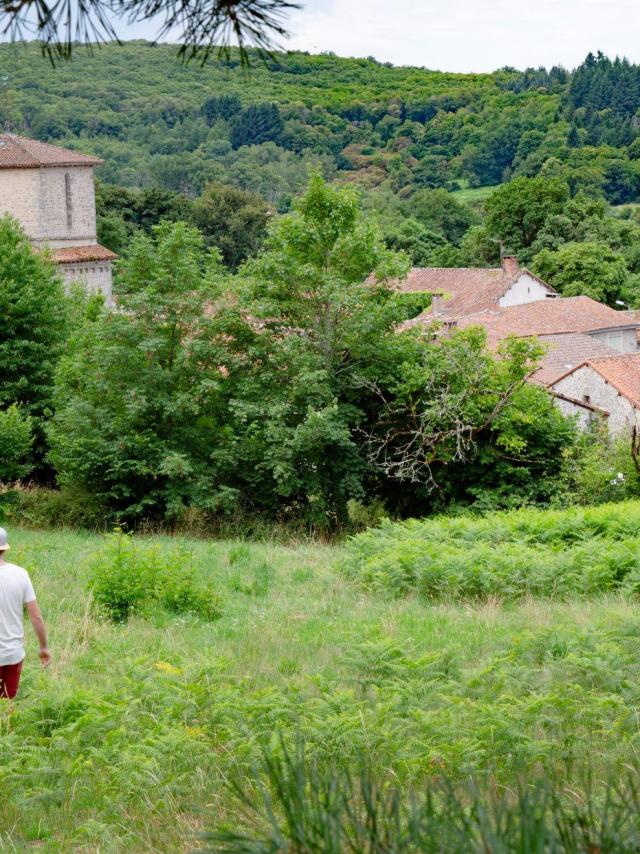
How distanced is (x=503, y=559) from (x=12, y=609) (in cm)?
838

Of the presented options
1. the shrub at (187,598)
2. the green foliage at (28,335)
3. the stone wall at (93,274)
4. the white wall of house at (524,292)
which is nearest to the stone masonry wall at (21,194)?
the stone wall at (93,274)

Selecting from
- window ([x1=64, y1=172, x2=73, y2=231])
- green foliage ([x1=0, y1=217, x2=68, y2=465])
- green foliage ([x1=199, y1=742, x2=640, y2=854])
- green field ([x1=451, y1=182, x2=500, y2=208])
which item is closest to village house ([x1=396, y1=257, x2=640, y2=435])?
green foliage ([x1=0, y1=217, x2=68, y2=465])

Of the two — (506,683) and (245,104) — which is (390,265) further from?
(245,104)

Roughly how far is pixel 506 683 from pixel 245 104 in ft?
578

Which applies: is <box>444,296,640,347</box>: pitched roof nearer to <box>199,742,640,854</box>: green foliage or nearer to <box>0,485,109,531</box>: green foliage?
<box>0,485,109,531</box>: green foliage

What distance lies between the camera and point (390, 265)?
83.1 ft

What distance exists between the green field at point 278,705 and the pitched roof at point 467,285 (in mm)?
59669

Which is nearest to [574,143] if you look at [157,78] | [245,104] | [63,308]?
[245,104]

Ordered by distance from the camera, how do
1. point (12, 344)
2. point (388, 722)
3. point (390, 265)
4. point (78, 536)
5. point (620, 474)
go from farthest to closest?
point (12, 344) → point (620, 474) → point (390, 265) → point (78, 536) → point (388, 722)

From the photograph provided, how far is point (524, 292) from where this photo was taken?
74500mm

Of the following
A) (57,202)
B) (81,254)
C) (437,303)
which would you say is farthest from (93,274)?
(437,303)

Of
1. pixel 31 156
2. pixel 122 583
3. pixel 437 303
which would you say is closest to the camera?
pixel 122 583

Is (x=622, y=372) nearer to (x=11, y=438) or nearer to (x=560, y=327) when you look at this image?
(x=560, y=327)

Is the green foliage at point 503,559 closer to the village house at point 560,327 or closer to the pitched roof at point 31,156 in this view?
the village house at point 560,327
